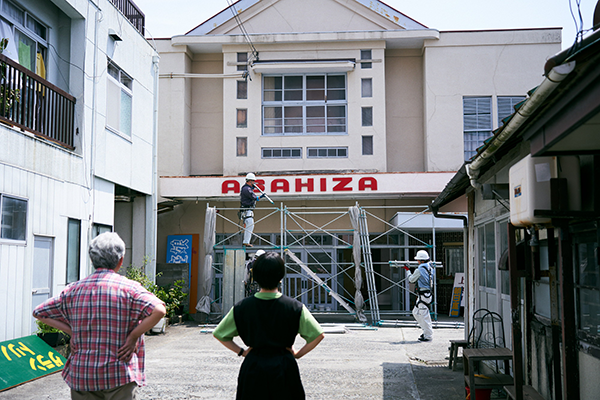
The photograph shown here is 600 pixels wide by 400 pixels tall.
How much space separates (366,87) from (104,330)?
1567 centimetres

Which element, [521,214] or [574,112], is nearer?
[574,112]

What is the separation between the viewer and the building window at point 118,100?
40.8ft

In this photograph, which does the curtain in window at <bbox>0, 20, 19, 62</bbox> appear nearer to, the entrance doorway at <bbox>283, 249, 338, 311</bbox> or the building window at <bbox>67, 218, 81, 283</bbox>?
the building window at <bbox>67, 218, 81, 283</bbox>

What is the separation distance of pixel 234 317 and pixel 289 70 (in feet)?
50.8

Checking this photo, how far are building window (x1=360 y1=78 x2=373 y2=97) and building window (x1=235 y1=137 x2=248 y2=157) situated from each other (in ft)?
12.7

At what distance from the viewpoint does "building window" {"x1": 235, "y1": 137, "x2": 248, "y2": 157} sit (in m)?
18.1

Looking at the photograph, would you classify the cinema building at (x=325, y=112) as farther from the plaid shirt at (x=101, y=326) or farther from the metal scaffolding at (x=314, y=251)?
the plaid shirt at (x=101, y=326)

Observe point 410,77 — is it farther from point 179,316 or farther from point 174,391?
point 174,391

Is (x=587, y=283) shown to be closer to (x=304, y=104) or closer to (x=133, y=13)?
(x=133, y=13)

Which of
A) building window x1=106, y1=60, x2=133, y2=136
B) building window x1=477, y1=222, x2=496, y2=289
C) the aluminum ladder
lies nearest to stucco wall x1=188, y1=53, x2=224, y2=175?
building window x1=106, y1=60, x2=133, y2=136

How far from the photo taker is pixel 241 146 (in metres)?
18.2

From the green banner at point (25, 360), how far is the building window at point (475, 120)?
513 inches

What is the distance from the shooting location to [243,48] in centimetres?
1838

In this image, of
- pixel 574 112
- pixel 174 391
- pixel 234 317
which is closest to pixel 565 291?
pixel 574 112
